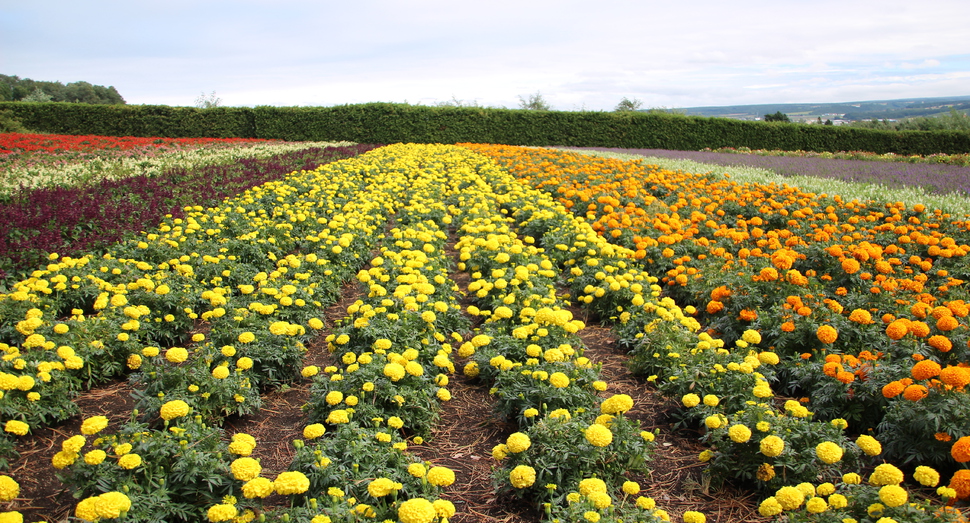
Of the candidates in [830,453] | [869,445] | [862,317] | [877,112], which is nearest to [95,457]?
[830,453]

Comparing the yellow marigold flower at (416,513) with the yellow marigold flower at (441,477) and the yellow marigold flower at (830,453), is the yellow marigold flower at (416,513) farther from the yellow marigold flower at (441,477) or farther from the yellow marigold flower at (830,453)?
the yellow marigold flower at (830,453)

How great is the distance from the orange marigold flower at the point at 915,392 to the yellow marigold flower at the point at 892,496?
93 centimetres

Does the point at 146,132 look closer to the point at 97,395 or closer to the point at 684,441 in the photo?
the point at 97,395

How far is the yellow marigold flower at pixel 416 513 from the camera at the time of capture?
7.72 feet

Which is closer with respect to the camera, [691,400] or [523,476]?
[523,476]

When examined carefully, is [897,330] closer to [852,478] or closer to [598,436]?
[852,478]

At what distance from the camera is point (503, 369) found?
13.0ft

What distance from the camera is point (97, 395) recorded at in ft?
13.9

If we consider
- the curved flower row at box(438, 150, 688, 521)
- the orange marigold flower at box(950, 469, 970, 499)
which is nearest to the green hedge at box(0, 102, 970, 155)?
the curved flower row at box(438, 150, 688, 521)

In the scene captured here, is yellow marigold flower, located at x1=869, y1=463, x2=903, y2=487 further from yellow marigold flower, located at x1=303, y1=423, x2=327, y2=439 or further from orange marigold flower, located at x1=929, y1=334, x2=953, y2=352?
yellow marigold flower, located at x1=303, y1=423, x2=327, y2=439

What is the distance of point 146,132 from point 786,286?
33110 mm

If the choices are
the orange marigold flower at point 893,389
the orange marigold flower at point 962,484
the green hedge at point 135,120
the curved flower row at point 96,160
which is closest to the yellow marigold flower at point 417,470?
the orange marigold flower at point 962,484

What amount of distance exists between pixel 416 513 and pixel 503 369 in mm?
1676

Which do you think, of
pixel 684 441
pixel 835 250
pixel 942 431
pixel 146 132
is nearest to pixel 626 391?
pixel 684 441
